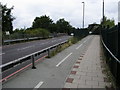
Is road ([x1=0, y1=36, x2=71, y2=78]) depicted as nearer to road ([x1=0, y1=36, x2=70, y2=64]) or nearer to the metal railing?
road ([x1=0, y1=36, x2=70, y2=64])

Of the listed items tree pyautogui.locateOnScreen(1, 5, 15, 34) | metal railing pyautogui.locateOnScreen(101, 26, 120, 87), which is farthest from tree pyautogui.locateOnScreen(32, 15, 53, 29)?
metal railing pyautogui.locateOnScreen(101, 26, 120, 87)

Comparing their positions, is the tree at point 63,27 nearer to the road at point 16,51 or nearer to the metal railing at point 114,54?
the road at point 16,51

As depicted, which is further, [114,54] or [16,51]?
[16,51]

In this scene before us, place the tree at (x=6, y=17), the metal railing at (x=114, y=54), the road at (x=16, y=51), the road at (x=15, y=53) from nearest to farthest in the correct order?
the metal railing at (x=114, y=54) < the road at (x=15, y=53) < the road at (x=16, y=51) < the tree at (x=6, y=17)

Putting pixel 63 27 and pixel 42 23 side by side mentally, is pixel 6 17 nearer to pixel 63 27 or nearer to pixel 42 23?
pixel 42 23

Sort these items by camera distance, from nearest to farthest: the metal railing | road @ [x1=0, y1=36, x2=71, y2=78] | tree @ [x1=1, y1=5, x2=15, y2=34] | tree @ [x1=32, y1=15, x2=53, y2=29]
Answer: the metal railing < road @ [x1=0, y1=36, x2=71, y2=78] < tree @ [x1=1, y1=5, x2=15, y2=34] < tree @ [x1=32, y1=15, x2=53, y2=29]

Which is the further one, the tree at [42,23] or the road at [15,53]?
the tree at [42,23]

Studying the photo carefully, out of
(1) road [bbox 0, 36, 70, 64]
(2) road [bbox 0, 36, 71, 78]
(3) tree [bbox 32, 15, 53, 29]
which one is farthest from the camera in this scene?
(3) tree [bbox 32, 15, 53, 29]

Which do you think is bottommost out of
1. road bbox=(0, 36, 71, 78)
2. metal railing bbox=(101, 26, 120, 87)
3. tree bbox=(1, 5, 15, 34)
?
road bbox=(0, 36, 71, 78)

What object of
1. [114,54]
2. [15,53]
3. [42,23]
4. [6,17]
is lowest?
[15,53]

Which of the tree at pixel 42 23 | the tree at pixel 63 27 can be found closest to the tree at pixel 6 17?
the tree at pixel 42 23

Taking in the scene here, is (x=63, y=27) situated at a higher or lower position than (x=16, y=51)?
→ higher

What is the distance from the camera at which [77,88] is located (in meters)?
5.60

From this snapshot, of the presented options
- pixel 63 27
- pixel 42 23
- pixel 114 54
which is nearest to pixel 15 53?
pixel 114 54
